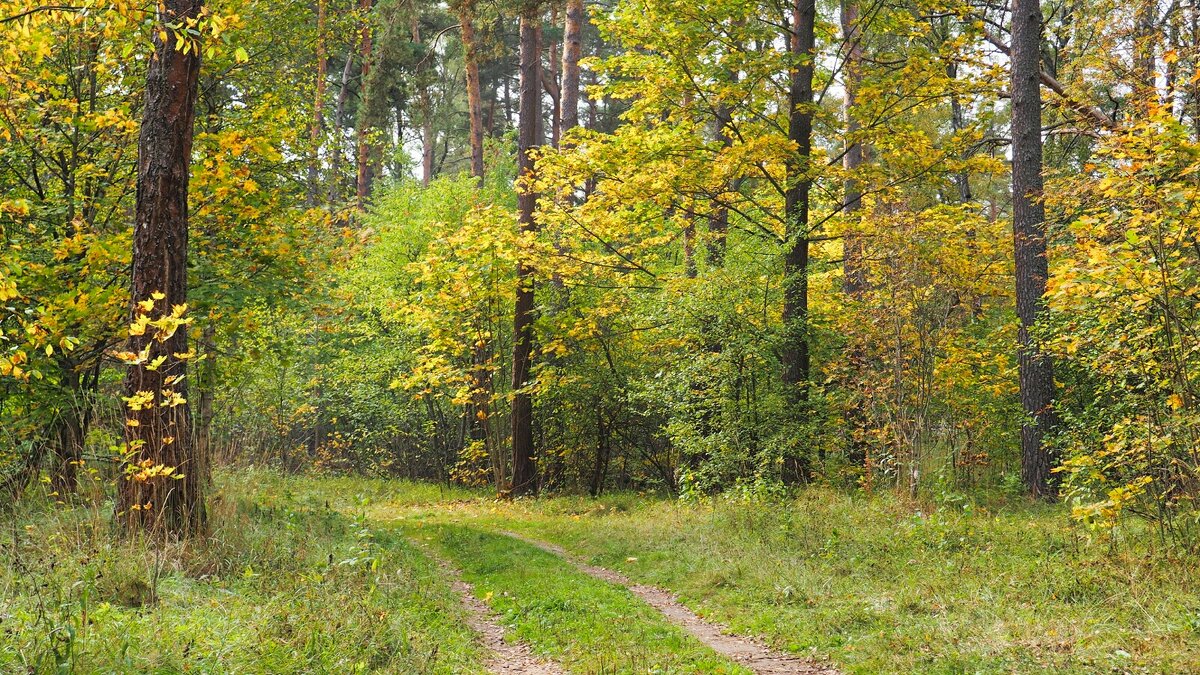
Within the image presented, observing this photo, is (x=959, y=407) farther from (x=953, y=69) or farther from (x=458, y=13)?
(x=458, y=13)

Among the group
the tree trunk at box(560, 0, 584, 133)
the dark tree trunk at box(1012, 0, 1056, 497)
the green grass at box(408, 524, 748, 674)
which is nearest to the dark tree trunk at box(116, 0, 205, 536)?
the green grass at box(408, 524, 748, 674)

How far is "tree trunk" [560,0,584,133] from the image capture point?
17.7 metres

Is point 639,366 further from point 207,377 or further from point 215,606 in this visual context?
point 215,606

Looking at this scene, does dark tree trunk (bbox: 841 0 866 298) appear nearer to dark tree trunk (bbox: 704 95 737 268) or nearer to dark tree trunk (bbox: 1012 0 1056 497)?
dark tree trunk (bbox: 704 95 737 268)

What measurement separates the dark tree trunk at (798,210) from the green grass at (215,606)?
6.59 m

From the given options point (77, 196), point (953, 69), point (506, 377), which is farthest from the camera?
point (506, 377)

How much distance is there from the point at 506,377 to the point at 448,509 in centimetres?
374

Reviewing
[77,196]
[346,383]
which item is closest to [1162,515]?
[77,196]

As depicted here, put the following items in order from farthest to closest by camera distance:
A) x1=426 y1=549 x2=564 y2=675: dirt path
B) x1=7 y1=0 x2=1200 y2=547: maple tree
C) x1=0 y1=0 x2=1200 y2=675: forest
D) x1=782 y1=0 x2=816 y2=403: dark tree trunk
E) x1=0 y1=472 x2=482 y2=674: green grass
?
x1=782 y1=0 x2=816 y2=403: dark tree trunk < x1=7 y1=0 x2=1200 y2=547: maple tree < x1=426 y1=549 x2=564 y2=675: dirt path < x1=0 y1=0 x2=1200 y2=675: forest < x1=0 y1=472 x2=482 y2=674: green grass

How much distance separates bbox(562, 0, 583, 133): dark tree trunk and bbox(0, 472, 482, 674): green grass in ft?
39.6

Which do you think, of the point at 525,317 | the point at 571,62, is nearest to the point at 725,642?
the point at 525,317

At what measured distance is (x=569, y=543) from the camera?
11.8 m

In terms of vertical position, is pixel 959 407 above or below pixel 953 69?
below

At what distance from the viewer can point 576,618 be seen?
24.3 feet
